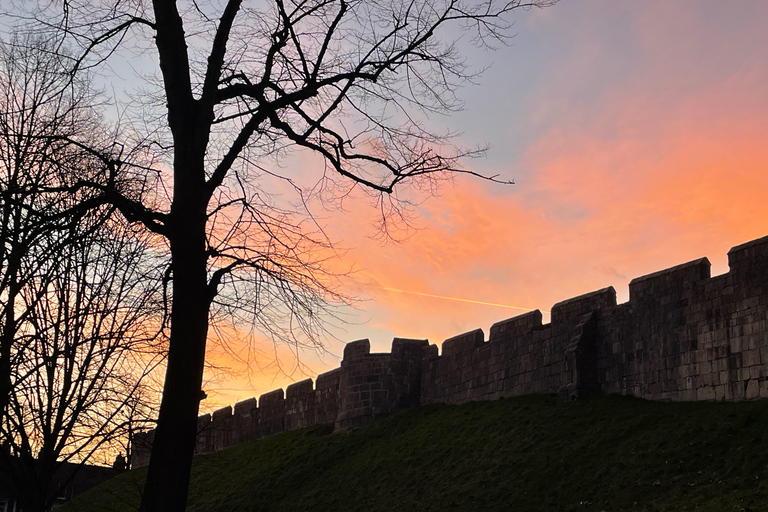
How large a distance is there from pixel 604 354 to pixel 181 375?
15497mm

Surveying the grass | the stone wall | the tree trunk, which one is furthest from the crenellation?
the tree trunk

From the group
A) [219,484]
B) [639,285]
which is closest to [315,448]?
[219,484]

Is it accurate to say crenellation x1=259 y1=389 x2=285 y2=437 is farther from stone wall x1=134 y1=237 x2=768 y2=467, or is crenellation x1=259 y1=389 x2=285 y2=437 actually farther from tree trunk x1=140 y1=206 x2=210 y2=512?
tree trunk x1=140 y1=206 x2=210 y2=512

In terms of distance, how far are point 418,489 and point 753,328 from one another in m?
7.93

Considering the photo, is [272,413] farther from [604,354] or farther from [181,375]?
[181,375]

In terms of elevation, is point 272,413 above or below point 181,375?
above

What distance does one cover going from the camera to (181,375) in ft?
25.6

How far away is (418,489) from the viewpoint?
2028 centimetres

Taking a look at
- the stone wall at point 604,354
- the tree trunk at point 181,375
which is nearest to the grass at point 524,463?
the stone wall at point 604,354

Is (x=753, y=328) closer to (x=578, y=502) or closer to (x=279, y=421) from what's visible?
(x=578, y=502)

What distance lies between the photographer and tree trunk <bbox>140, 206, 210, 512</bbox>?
7.61 metres

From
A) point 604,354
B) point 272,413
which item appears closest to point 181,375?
point 604,354

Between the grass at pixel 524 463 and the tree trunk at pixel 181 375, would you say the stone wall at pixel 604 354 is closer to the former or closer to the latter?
the grass at pixel 524 463

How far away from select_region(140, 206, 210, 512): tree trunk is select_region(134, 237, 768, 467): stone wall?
4.48 metres
